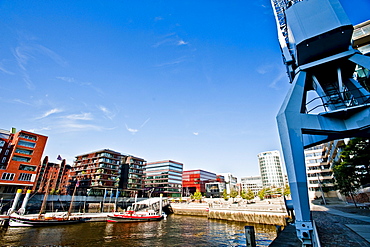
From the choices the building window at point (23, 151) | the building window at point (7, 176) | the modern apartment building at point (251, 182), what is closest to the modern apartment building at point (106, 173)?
the building window at point (23, 151)

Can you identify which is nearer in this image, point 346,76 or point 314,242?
point 314,242

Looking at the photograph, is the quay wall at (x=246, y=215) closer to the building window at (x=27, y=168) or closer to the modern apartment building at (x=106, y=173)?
the modern apartment building at (x=106, y=173)

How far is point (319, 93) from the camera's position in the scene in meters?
12.7

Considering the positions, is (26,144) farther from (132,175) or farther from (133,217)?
(132,175)

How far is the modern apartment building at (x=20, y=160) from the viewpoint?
4366 centimetres

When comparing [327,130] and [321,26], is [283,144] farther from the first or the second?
[321,26]

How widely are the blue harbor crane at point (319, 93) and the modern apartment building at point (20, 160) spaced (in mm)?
56064

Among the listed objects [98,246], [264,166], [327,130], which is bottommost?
[98,246]

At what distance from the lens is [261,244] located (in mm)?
19750

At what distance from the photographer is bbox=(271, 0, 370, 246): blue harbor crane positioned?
29.0 ft

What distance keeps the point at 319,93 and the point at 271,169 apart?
468 ft

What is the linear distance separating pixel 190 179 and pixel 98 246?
99.6 meters

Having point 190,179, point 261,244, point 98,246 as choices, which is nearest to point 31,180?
point 98,246

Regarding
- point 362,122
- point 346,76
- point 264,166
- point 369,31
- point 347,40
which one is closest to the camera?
point 362,122
